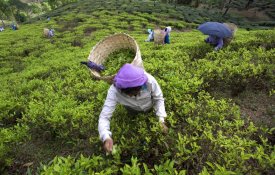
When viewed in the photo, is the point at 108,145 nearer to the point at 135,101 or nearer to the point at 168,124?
the point at 135,101

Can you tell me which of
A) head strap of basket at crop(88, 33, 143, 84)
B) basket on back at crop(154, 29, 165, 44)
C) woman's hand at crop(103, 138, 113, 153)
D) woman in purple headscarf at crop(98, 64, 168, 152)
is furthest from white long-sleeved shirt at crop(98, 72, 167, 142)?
basket on back at crop(154, 29, 165, 44)

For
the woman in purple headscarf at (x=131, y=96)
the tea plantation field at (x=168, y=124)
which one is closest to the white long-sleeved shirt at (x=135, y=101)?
the woman in purple headscarf at (x=131, y=96)

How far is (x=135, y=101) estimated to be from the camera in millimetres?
3346

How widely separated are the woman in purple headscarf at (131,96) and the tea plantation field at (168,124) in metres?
0.20

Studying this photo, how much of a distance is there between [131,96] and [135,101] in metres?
0.17

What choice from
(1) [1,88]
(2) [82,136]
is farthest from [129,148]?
(1) [1,88]

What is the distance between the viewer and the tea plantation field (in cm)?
266

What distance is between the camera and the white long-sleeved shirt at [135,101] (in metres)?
3.15

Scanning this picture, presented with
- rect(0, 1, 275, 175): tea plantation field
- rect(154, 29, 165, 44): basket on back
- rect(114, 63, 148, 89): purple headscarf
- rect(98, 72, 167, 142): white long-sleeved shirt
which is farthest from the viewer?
rect(154, 29, 165, 44): basket on back

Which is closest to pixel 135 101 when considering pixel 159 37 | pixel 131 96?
pixel 131 96

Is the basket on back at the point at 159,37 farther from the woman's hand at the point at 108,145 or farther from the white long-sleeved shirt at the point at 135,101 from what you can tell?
the woman's hand at the point at 108,145

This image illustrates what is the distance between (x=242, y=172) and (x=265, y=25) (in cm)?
2219

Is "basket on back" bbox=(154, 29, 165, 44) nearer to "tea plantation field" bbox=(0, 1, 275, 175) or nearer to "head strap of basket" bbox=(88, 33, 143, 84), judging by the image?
"tea plantation field" bbox=(0, 1, 275, 175)

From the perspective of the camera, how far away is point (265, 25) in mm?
20922
